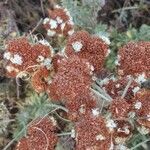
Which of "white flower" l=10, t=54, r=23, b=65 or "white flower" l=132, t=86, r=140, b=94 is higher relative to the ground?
"white flower" l=10, t=54, r=23, b=65

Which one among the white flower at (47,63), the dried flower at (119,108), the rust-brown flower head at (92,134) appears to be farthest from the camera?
the white flower at (47,63)

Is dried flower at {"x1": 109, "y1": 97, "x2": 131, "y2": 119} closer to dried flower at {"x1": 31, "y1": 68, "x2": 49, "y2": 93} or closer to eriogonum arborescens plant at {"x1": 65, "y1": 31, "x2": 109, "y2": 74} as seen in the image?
eriogonum arborescens plant at {"x1": 65, "y1": 31, "x2": 109, "y2": 74}

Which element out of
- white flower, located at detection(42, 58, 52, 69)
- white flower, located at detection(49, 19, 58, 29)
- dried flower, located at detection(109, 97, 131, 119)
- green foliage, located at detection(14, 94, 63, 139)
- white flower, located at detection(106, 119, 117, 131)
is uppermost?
white flower, located at detection(49, 19, 58, 29)

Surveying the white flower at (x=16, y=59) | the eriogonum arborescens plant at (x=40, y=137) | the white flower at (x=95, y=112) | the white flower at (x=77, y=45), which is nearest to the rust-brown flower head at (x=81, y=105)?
the white flower at (x=95, y=112)

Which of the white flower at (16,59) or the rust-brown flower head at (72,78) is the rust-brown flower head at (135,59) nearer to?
the rust-brown flower head at (72,78)

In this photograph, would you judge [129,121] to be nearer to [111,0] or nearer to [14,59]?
[14,59]

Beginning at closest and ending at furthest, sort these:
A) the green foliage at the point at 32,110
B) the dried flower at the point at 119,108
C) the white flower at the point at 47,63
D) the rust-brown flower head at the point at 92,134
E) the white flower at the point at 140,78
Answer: the rust-brown flower head at the point at 92,134, the dried flower at the point at 119,108, the white flower at the point at 140,78, the white flower at the point at 47,63, the green foliage at the point at 32,110

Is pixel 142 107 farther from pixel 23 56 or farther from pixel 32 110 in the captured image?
pixel 32 110

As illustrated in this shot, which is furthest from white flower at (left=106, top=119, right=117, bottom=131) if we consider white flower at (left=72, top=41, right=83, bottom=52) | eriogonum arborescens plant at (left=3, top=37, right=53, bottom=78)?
eriogonum arborescens plant at (left=3, top=37, right=53, bottom=78)
